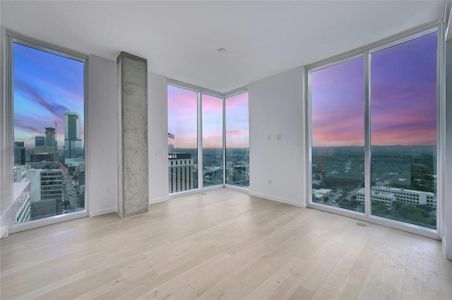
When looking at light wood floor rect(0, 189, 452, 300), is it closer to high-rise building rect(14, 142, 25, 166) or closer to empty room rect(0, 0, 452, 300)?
empty room rect(0, 0, 452, 300)

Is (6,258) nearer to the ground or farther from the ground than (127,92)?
nearer to the ground

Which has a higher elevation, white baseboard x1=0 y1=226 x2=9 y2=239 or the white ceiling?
the white ceiling

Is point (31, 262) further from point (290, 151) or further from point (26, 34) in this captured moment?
point (290, 151)

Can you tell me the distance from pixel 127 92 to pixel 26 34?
1488 millimetres

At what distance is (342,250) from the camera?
7.46 ft


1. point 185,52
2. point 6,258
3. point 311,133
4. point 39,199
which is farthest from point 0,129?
point 311,133

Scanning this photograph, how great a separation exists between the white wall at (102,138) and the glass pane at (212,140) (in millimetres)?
2300

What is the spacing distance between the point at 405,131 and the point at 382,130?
0.27 m

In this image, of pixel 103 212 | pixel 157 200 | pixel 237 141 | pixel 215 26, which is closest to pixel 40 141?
pixel 103 212

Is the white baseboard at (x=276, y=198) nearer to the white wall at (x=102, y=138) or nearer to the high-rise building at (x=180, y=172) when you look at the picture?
the high-rise building at (x=180, y=172)

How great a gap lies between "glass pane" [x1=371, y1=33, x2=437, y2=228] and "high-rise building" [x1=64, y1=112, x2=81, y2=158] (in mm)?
5139

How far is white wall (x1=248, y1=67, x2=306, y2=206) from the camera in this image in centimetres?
399

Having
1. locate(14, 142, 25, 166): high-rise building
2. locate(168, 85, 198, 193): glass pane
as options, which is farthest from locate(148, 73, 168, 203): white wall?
locate(14, 142, 25, 166): high-rise building

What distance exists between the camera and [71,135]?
3.36 m
